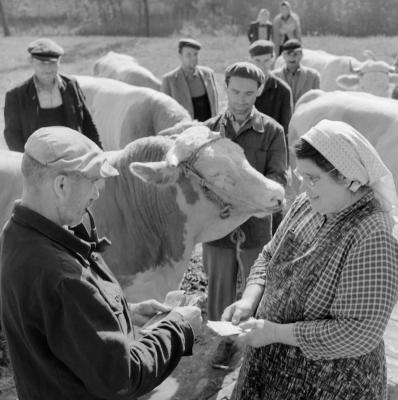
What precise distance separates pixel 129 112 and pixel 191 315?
497cm

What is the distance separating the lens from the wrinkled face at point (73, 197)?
1768 millimetres

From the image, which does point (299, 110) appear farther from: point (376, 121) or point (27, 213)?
point (27, 213)

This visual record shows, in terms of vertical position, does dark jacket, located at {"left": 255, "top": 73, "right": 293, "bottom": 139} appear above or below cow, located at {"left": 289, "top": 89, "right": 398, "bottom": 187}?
above

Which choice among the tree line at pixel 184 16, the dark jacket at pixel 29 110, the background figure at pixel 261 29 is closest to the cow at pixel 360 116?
the dark jacket at pixel 29 110

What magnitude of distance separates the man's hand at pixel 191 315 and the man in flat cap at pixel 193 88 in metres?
4.59

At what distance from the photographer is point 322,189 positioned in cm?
213

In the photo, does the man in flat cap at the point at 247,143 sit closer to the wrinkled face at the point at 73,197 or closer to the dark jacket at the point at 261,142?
the dark jacket at the point at 261,142

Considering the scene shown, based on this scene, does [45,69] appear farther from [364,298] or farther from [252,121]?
[364,298]

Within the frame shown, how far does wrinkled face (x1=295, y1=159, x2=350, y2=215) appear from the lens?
2.12 meters

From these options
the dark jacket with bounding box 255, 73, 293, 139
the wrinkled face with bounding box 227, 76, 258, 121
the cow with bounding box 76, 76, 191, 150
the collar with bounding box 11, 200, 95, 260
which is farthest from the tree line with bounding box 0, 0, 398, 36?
the collar with bounding box 11, 200, 95, 260

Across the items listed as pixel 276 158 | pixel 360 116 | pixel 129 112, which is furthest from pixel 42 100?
pixel 360 116

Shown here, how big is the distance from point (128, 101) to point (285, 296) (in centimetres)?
517

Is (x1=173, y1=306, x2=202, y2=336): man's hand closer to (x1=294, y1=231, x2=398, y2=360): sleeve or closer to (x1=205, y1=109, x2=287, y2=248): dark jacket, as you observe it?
(x1=294, y1=231, x2=398, y2=360): sleeve

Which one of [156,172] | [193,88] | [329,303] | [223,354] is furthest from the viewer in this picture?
[193,88]
